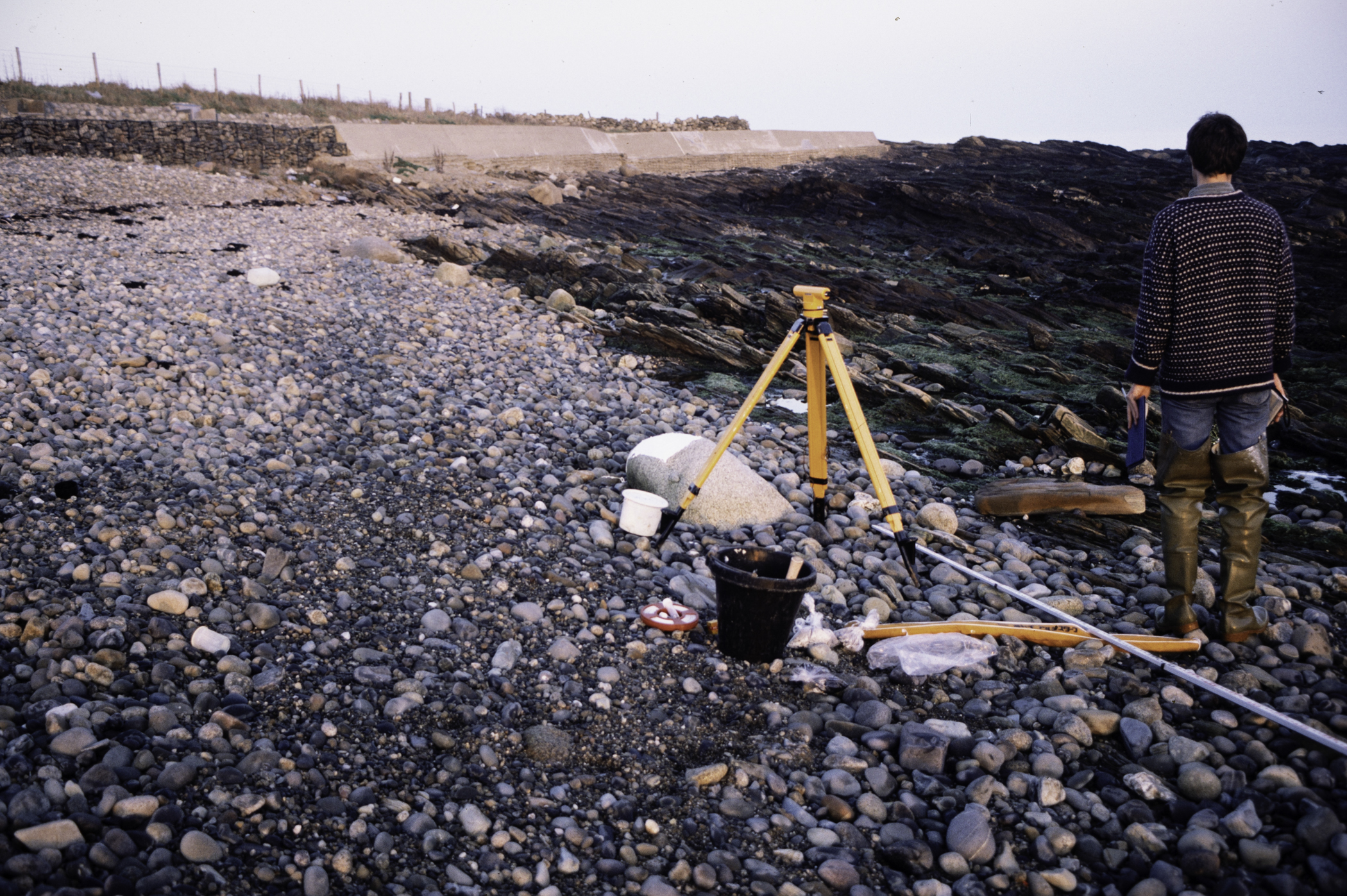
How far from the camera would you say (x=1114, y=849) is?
9.10ft

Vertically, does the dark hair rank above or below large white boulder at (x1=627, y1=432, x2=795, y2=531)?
above

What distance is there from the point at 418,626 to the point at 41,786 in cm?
152

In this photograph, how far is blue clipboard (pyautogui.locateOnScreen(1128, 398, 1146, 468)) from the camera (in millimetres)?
3996

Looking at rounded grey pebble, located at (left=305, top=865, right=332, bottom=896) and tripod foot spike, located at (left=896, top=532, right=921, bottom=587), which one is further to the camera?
tripod foot spike, located at (left=896, top=532, right=921, bottom=587)

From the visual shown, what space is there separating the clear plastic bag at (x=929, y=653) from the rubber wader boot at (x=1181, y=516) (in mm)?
1024

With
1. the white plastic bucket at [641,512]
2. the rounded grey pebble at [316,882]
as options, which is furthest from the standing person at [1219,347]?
the rounded grey pebble at [316,882]

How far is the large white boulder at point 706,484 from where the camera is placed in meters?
5.35

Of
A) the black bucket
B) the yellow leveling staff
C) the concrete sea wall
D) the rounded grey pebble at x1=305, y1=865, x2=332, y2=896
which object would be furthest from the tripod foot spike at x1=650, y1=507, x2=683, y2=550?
the concrete sea wall

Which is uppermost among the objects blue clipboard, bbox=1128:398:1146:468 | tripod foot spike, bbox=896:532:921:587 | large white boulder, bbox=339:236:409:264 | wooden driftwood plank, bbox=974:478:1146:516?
blue clipboard, bbox=1128:398:1146:468

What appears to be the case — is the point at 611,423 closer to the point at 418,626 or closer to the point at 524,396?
the point at 524,396

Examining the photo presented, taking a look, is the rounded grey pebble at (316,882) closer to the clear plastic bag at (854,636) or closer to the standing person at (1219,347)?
the clear plastic bag at (854,636)

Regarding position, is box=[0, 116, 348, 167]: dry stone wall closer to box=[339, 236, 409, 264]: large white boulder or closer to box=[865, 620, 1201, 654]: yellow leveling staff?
box=[339, 236, 409, 264]: large white boulder

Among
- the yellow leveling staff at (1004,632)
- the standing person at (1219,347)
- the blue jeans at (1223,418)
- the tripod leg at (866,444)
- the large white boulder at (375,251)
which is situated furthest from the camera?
the large white boulder at (375,251)

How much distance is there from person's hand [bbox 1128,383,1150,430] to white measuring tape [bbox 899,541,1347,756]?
1.02m
